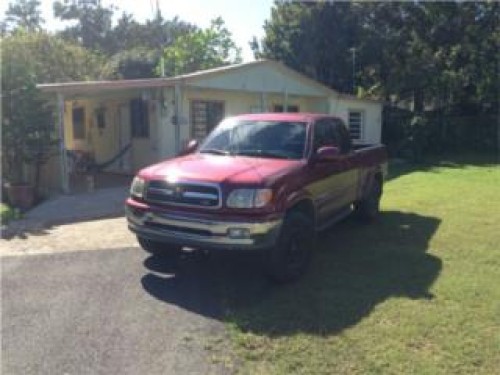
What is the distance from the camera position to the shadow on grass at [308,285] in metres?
5.18

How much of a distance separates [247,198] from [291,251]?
0.88m

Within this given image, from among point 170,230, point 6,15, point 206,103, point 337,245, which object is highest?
point 6,15

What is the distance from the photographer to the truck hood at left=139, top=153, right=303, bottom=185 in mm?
5953

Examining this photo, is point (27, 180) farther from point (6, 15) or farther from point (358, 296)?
point (6, 15)

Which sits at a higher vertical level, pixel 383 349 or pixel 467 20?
pixel 467 20

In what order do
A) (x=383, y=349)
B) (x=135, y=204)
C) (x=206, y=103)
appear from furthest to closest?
1. (x=206, y=103)
2. (x=135, y=204)
3. (x=383, y=349)

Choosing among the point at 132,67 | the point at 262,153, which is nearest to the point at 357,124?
the point at 132,67

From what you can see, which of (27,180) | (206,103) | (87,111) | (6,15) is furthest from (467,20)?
(6,15)

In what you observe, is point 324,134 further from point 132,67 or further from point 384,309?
point 132,67

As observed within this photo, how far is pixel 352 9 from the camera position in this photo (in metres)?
30.0

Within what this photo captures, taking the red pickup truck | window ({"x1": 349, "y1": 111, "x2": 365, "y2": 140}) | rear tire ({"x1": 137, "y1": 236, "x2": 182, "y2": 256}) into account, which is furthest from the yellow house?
the red pickup truck

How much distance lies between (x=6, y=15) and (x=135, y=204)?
5979cm

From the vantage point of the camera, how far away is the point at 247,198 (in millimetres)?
5812

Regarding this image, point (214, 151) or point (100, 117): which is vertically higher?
point (100, 117)
